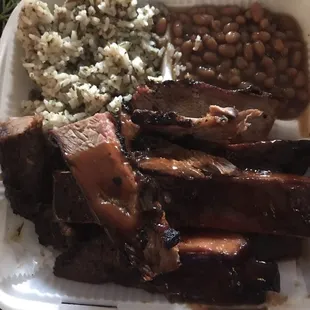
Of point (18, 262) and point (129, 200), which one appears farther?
point (18, 262)

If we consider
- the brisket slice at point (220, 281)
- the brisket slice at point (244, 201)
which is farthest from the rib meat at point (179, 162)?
the brisket slice at point (220, 281)

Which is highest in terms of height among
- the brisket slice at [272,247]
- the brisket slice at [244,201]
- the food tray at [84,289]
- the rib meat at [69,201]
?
the brisket slice at [244,201]

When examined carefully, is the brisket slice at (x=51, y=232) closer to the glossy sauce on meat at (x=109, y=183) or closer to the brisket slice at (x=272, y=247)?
the glossy sauce on meat at (x=109, y=183)

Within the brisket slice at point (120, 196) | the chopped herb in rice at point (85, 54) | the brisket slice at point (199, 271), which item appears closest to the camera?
the brisket slice at point (120, 196)

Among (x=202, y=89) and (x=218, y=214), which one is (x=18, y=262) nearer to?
(x=218, y=214)

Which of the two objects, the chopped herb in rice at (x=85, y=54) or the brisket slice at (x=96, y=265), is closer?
the brisket slice at (x=96, y=265)

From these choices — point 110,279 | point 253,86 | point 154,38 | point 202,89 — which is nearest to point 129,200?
point 110,279
